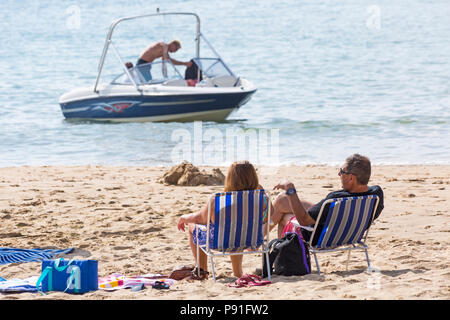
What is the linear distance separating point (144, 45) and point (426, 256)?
28.2 metres

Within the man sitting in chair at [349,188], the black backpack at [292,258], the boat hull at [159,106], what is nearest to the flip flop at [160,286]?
the black backpack at [292,258]

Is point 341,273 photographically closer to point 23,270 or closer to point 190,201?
point 23,270

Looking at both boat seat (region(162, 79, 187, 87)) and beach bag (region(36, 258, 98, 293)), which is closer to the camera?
beach bag (region(36, 258, 98, 293))

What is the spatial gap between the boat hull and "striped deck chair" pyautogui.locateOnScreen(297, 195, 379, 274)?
33.1 feet

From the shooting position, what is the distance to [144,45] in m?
32.5

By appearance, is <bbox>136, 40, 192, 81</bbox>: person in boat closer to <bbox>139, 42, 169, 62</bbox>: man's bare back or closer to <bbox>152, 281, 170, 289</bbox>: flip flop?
<bbox>139, 42, 169, 62</bbox>: man's bare back

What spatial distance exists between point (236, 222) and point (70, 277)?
1.14 metres

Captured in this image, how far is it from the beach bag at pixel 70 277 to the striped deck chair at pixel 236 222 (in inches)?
31.7

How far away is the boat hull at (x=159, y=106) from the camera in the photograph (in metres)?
14.9

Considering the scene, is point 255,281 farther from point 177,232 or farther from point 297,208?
point 177,232

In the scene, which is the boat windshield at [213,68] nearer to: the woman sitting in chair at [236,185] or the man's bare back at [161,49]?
the man's bare back at [161,49]

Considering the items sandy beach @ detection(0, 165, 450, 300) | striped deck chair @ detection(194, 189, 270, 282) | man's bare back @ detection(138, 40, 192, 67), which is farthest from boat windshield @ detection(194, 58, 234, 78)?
striped deck chair @ detection(194, 189, 270, 282)

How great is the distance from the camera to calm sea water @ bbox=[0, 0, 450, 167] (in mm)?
13734
